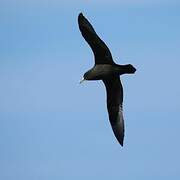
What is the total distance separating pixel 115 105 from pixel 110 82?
1.54 metres

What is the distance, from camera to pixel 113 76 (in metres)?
26.4

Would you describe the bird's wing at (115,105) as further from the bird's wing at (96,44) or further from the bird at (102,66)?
the bird's wing at (96,44)

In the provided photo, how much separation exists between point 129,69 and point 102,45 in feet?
5.45

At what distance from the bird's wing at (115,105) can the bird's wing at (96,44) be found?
94 cm

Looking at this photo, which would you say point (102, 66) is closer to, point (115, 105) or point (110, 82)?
point (110, 82)

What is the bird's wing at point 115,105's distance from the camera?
2730cm

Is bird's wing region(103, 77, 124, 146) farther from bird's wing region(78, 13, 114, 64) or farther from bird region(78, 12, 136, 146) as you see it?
bird's wing region(78, 13, 114, 64)

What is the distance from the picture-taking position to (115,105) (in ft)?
93.1

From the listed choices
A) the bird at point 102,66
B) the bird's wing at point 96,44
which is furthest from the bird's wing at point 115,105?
the bird's wing at point 96,44

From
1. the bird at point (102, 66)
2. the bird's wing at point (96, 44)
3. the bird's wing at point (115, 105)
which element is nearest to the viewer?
the bird at point (102, 66)

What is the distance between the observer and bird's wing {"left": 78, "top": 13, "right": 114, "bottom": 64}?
26.2 metres

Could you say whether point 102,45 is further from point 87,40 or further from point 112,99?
point 112,99

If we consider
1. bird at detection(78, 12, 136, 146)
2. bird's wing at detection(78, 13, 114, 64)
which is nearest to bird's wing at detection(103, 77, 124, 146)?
bird at detection(78, 12, 136, 146)

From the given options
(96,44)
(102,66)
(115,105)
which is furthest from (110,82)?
(96,44)
